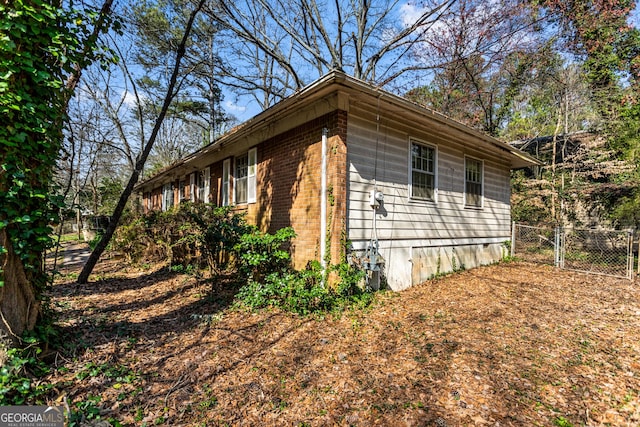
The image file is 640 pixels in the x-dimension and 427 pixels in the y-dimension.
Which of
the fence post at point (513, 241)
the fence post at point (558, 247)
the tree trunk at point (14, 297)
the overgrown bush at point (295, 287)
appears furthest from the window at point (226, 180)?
the fence post at point (558, 247)

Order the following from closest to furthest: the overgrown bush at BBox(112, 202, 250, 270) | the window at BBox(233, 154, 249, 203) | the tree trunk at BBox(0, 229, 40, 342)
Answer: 1. the tree trunk at BBox(0, 229, 40, 342)
2. the overgrown bush at BBox(112, 202, 250, 270)
3. the window at BBox(233, 154, 249, 203)

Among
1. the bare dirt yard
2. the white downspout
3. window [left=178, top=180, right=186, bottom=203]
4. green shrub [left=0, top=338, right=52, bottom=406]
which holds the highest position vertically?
window [left=178, top=180, right=186, bottom=203]

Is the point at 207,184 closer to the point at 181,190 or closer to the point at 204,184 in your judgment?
the point at 204,184

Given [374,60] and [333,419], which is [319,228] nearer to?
[333,419]

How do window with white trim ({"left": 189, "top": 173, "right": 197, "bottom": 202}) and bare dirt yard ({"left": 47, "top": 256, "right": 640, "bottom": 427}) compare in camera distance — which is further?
window with white trim ({"left": 189, "top": 173, "right": 197, "bottom": 202})

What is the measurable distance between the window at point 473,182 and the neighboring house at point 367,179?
3cm

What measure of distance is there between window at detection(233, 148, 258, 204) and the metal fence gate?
→ 796cm

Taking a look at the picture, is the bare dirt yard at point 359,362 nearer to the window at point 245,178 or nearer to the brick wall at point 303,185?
the brick wall at point 303,185

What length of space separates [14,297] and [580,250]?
16.2 meters

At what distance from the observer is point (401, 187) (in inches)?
252

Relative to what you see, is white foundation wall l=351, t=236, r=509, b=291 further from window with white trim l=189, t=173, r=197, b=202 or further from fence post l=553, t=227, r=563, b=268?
window with white trim l=189, t=173, r=197, b=202

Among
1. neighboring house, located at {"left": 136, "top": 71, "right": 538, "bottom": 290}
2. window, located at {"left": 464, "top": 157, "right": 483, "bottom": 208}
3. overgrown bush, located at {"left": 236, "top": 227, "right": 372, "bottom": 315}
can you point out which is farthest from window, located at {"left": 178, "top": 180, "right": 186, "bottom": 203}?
window, located at {"left": 464, "top": 157, "right": 483, "bottom": 208}

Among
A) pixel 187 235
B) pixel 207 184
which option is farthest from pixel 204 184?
pixel 187 235

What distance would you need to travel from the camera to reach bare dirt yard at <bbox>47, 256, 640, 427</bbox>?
104 inches
